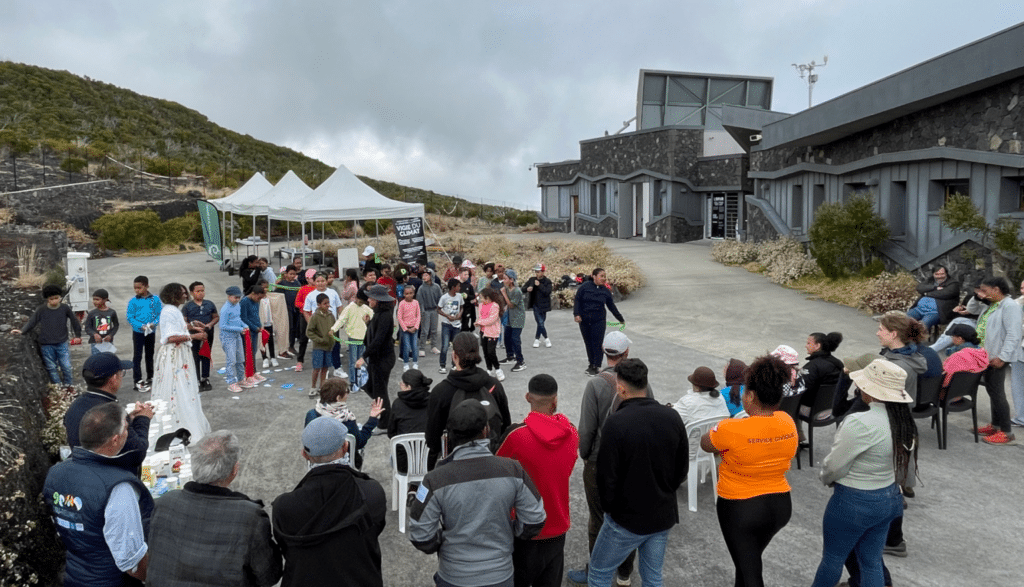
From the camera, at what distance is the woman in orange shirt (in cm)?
386

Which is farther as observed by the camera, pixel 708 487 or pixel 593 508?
pixel 708 487

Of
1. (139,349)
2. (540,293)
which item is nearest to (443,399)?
(139,349)

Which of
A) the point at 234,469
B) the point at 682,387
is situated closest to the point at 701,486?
the point at 682,387

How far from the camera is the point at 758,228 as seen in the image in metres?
24.3

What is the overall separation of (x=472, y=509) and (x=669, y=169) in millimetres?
27551

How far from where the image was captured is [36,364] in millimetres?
8359

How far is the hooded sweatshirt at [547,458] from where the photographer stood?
12.8 feet

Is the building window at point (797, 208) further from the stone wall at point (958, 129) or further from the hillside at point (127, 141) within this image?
the hillside at point (127, 141)

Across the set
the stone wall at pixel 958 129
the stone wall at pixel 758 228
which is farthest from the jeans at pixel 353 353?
the stone wall at pixel 758 228

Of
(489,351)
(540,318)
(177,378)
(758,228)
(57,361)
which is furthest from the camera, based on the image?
(758,228)

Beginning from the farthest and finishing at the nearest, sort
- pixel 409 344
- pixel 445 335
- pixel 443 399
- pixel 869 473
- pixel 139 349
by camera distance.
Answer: pixel 445 335 < pixel 409 344 < pixel 139 349 < pixel 443 399 < pixel 869 473

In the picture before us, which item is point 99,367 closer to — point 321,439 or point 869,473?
point 321,439

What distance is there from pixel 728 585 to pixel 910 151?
46.5 feet

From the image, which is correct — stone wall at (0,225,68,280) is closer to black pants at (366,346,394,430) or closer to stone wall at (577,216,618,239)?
black pants at (366,346,394,430)
